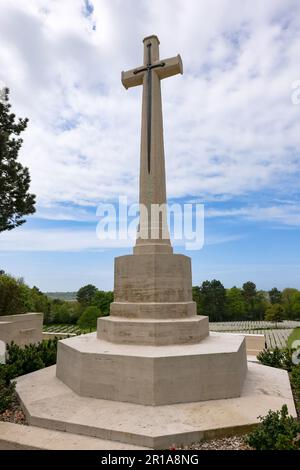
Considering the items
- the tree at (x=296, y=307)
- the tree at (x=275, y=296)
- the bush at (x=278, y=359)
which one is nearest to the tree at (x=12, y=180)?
the bush at (x=278, y=359)

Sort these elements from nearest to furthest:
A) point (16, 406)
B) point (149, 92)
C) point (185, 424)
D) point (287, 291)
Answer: point (185, 424) < point (16, 406) < point (149, 92) < point (287, 291)

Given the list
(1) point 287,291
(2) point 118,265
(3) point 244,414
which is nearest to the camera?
(3) point 244,414

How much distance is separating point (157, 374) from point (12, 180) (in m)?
8.83

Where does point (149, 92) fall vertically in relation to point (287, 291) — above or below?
above

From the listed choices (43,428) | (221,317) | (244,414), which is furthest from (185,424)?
(221,317)

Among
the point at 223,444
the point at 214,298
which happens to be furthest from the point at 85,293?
the point at 223,444

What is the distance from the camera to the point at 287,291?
286 feet

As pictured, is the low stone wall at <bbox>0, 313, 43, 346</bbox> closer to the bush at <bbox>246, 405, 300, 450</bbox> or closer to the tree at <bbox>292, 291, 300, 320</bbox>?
the bush at <bbox>246, 405, 300, 450</bbox>

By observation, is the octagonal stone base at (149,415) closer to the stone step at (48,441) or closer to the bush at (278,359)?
the stone step at (48,441)

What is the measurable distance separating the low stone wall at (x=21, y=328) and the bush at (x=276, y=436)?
10386mm

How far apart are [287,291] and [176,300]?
8804 cm

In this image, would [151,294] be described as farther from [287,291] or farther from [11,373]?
[287,291]

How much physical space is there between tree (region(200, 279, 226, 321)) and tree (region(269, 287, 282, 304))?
2205 centimetres

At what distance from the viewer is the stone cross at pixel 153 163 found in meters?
9.09
